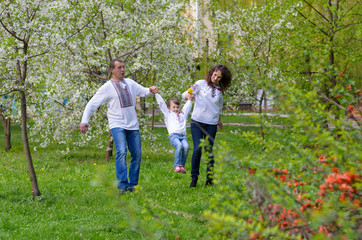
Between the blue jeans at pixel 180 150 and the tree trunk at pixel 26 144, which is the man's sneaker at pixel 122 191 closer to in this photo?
the tree trunk at pixel 26 144

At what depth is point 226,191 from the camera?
2.96 m

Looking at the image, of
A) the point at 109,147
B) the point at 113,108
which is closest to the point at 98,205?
the point at 113,108

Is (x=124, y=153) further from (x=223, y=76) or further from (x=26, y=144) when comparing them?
(x=223, y=76)

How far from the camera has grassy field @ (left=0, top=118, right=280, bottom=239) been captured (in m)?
3.78

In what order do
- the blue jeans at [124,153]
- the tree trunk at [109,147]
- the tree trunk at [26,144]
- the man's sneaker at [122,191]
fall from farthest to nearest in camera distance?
the tree trunk at [109,147] → the blue jeans at [124,153] → the man's sneaker at [122,191] → the tree trunk at [26,144]

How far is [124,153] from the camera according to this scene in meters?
7.12

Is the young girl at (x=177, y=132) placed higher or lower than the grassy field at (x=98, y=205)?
higher

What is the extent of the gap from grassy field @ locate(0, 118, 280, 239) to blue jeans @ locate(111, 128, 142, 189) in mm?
212

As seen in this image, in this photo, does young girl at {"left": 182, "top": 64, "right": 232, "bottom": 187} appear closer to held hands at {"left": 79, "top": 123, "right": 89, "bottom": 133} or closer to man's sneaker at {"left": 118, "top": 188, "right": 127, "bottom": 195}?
man's sneaker at {"left": 118, "top": 188, "right": 127, "bottom": 195}

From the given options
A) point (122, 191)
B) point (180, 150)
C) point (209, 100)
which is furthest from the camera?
point (180, 150)

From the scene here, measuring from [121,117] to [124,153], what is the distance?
1.80ft

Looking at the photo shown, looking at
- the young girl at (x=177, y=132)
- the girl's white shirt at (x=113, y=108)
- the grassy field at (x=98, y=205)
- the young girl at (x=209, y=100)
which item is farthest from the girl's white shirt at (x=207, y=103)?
the young girl at (x=177, y=132)

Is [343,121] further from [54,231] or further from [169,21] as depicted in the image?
[169,21]

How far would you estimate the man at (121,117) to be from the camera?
279 inches
